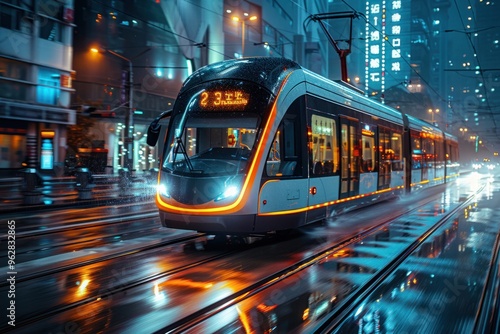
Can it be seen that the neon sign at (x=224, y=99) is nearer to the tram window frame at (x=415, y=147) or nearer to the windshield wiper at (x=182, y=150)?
the windshield wiper at (x=182, y=150)

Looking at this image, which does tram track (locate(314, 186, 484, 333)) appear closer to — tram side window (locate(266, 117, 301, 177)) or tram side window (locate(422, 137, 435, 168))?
tram side window (locate(266, 117, 301, 177))

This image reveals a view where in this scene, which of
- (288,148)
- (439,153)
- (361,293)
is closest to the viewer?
(361,293)

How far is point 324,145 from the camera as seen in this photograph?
402 inches

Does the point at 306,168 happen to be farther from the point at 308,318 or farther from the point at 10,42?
the point at 10,42

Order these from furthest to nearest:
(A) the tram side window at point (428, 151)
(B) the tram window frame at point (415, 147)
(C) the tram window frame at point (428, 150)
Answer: (A) the tram side window at point (428, 151) < (C) the tram window frame at point (428, 150) < (B) the tram window frame at point (415, 147)

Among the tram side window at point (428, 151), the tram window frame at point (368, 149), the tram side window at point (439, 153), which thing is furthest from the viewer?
the tram side window at point (439, 153)

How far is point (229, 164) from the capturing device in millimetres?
8070

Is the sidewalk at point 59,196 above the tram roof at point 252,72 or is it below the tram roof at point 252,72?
below

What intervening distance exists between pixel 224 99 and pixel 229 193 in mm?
1831

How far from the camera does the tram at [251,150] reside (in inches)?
309

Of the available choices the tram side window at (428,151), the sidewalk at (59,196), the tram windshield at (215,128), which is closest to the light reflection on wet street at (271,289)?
the tram windshield at (215,128)

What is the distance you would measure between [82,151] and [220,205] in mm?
28886

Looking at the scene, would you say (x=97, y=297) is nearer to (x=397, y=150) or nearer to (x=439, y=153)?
(x=397, y=150)

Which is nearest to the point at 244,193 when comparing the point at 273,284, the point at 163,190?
the point at 163,190
